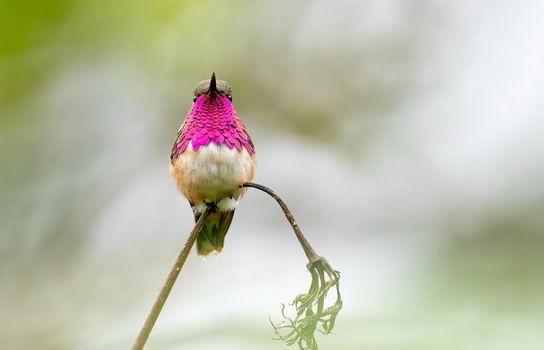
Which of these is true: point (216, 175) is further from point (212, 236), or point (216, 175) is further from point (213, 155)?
point (212, 236)

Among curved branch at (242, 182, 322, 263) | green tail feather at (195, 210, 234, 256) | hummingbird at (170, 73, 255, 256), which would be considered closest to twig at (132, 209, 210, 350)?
curved branch at (242, 182, 322, 263)

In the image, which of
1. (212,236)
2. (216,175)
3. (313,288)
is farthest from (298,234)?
(212,236)

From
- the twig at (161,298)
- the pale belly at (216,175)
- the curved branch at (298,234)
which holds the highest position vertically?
the pale belly at (216,175)

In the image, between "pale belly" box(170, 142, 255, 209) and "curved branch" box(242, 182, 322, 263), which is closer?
"curved branch" box(242, 182, 322, 263)

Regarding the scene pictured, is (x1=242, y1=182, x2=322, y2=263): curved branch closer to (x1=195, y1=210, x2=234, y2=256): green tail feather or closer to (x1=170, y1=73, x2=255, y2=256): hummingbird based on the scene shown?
(x1=170, y1=73, x2=255, y2=256): hummingbird

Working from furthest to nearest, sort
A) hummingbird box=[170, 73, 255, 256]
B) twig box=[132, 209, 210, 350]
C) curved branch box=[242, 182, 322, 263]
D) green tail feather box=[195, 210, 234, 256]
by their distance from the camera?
green tail feather box=[195, 210, 234, 256] < hummingbird box=[170, 73, 255, 256] < curved branch box=[242, 182, 322, 263] < twig box=[132, 209, 210, 350]

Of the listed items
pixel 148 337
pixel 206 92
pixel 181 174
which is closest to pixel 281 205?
pixel 148 337


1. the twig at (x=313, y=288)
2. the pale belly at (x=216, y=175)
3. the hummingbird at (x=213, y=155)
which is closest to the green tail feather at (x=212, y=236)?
the hummingbird at (x=213, y=155)

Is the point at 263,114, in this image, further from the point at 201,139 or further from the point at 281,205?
the point at 281,205

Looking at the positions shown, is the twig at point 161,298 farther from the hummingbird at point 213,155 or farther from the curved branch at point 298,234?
the hummingbird at point 213,155
